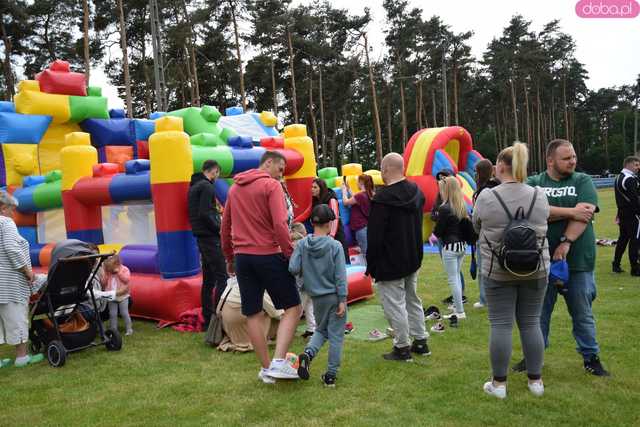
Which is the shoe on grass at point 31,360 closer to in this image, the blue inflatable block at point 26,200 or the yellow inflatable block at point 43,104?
the blue inflatable block at point 26,200

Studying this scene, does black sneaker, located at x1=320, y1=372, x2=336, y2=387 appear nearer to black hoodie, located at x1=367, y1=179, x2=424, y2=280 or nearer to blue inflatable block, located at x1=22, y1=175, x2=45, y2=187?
black hoodie, located at x1=367, y1=179, x2=424, y2=280

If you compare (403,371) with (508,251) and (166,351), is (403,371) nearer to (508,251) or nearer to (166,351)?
(508,251)

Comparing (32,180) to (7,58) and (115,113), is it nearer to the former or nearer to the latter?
(115,113)

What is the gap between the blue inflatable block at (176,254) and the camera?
17.9 ft

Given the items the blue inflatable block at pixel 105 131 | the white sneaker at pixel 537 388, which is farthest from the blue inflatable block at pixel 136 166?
the white sneaker at pixel 537 388

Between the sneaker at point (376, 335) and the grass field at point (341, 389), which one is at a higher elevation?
the grass field at point (341, 389)

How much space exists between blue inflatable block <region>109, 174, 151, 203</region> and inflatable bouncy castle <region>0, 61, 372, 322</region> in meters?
0.01

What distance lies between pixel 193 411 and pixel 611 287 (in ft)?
16.6

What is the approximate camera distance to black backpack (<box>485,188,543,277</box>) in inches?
112

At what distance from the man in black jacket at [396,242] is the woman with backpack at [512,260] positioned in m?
0.73

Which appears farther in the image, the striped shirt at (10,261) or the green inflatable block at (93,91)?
the green inflatable block at (93,91)

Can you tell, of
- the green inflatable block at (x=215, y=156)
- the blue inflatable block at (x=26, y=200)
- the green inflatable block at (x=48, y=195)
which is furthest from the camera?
the blue inflatable block at (x=26, y=200)

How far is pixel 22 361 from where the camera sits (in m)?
4.38

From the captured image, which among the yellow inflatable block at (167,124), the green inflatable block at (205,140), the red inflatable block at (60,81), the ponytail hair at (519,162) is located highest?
the red inflatable block at (60,81)
